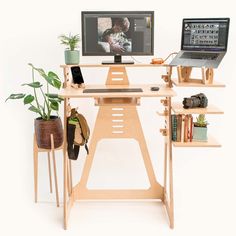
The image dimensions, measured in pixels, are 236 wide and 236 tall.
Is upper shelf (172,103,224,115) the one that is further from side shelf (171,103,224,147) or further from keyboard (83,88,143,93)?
keyboard (83,88,143,93)

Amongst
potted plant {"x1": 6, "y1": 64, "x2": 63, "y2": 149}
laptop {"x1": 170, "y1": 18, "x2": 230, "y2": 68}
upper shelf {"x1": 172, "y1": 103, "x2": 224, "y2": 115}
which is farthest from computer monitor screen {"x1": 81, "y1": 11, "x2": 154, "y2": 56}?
upper shelf {"x1": 172, "y1": 103, "x2": 224, "y2": 115}

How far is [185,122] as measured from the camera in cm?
332

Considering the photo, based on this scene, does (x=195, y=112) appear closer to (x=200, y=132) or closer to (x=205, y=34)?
(x=200, y=132)

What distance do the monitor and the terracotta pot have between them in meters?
0.61

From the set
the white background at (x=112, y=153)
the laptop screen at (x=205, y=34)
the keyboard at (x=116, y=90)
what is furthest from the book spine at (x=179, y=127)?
the white background at (x=112, y=153)

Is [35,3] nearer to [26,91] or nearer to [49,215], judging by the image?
[26,91]

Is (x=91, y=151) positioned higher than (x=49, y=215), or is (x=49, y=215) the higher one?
(x=91, y=151)

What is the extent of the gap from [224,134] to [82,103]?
1303 millimetres

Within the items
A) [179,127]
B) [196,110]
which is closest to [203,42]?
[196,110]

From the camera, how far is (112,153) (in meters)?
4.10

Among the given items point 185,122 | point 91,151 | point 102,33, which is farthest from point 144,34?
point 91,151

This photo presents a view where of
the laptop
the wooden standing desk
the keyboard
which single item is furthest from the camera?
the wooden standing desk

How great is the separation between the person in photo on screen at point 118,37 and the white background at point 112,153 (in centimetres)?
47

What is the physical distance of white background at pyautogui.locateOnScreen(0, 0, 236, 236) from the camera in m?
3.50
